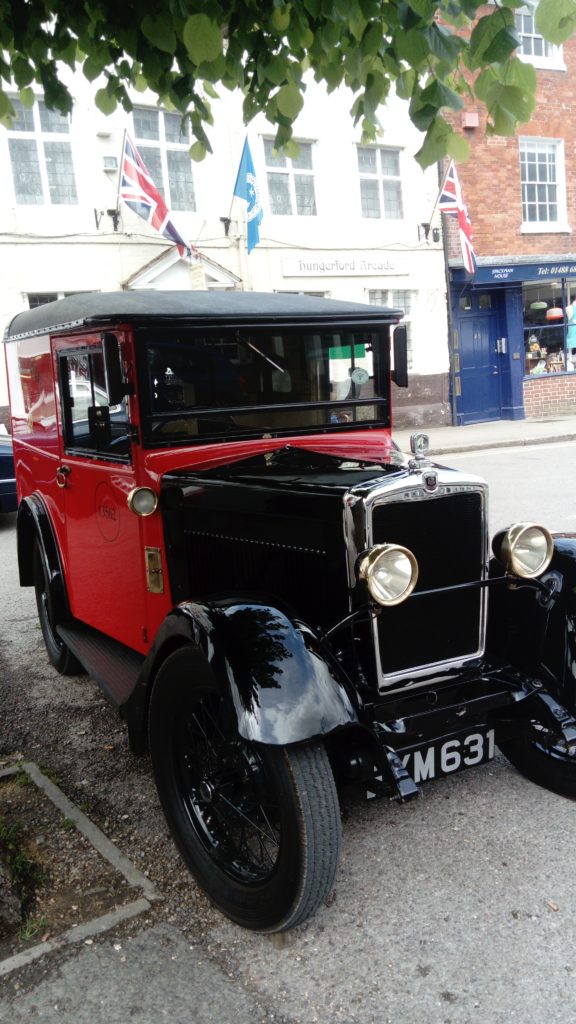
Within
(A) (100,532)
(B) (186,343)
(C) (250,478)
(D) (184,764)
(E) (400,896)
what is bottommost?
(E) (400,896)

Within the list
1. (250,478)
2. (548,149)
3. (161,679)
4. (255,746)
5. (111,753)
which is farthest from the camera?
(548,149)

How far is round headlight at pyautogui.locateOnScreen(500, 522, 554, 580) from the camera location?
264 cm

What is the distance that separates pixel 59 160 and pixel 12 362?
976 centimetres

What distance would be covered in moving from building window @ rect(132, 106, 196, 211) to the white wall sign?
2.11 meters

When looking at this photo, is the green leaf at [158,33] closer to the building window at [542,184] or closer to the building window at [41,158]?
the building window at [41,158]

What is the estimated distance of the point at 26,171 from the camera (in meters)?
13.0

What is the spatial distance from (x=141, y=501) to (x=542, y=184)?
16231mm

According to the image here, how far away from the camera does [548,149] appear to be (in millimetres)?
16672

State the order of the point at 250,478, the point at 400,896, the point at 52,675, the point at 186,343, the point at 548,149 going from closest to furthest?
the point at 400,896 → the point at 250,478 → the point at 186,343 → the point at 52,675 → the point at 548,149

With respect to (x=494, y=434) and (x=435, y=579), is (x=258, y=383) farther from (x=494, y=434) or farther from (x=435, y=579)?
(x=494, y=434)

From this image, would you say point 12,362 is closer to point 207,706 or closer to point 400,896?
point 207,706

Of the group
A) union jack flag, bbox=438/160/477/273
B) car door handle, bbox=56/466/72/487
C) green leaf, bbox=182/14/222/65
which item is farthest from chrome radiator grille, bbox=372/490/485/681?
union jack flag, bbox=438/160/477/273

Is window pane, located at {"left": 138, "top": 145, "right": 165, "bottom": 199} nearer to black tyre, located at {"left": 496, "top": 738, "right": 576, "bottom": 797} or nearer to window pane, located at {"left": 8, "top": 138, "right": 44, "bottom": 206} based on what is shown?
window pane, located at {"left": 8, "top": 138, "right": 44, "bottom": 206}

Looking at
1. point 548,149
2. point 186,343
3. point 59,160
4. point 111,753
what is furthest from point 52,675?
point 548,149
